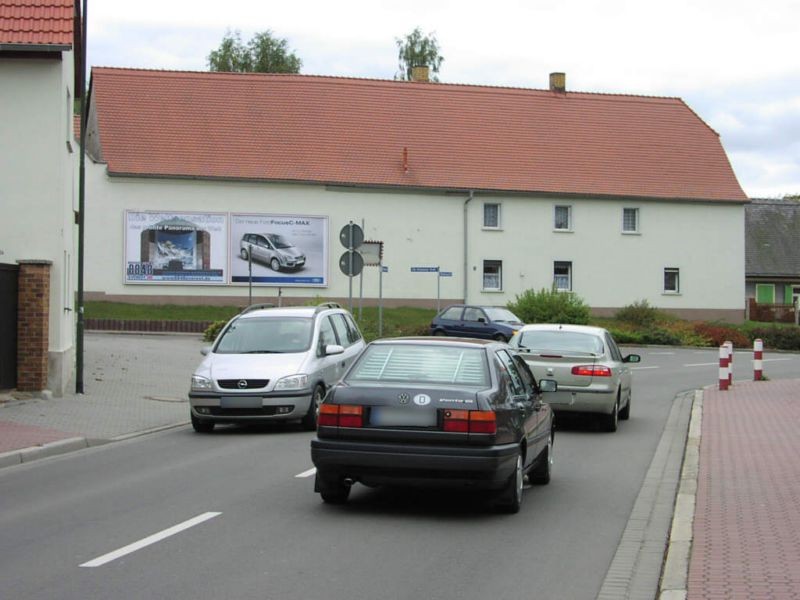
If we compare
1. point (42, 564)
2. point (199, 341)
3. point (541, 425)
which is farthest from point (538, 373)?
point (199, 341)

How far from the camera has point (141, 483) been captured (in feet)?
36.8

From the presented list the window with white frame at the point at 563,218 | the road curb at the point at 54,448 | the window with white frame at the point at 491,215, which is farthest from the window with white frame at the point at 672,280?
the road curb at the point at 54,448

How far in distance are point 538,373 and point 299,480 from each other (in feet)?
19.4

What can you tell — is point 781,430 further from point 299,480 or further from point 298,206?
point 298,206

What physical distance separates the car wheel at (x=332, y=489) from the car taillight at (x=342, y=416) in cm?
53

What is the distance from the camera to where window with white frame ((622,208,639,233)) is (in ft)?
176

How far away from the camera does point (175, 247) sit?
46.9 metres

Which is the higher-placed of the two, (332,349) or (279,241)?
(279,241)

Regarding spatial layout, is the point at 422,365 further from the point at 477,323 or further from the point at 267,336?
the point at 477,323

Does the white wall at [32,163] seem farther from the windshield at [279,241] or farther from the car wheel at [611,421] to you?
the windshield at [279,241]

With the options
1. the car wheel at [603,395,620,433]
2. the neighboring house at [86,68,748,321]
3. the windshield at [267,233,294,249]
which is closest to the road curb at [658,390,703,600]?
the car wheel at [603,395,620,433]

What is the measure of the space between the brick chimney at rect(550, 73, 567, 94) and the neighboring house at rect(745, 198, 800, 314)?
17959mm

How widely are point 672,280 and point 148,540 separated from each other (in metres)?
48.7

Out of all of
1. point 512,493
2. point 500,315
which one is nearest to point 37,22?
point 512,493
